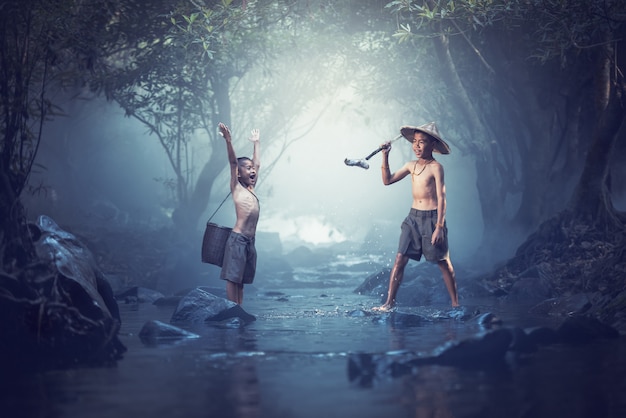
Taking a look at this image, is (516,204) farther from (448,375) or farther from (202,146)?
(448,375)

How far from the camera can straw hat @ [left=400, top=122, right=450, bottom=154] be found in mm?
9875

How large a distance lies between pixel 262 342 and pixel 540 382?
9.87ft

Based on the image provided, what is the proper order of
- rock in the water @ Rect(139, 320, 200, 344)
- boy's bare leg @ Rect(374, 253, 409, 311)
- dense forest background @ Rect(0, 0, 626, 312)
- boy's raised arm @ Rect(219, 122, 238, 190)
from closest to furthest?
rock in the water @ Rect(139, 320, 200, 344), boy's raised arm @ Rect(219, 122, 238, 190), boy's bare leg @ Rect(374, 253, 409, 311), dense forest background @ Rect(0, 0, 626, 312)

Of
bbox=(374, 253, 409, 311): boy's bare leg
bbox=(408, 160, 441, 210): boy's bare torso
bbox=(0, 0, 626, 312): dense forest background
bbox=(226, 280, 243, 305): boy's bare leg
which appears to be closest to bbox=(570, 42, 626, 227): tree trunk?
bbox=(0, 0, 626, 312): dense forest background

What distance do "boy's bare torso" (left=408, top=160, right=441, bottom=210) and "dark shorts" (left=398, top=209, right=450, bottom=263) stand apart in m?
0.10

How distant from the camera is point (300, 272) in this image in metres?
26.9

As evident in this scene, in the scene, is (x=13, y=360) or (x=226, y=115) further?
(x=226, y=115)

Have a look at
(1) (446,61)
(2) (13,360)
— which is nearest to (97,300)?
(2) (13,360)

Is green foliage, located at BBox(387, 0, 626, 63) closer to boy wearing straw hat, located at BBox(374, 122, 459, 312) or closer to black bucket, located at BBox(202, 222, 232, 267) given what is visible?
boy wearing straw hat, located at BBox(374, 122, 459, 312)

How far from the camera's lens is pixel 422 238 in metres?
10.2

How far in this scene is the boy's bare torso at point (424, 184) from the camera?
1009cm

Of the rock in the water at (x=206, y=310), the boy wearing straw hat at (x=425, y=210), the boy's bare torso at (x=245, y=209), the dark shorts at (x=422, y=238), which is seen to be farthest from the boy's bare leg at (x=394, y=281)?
the boy's bare torso at (x=245, y=209)

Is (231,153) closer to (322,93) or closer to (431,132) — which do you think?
(431,132)

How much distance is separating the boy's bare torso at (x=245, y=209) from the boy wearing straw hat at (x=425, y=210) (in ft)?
5.41
